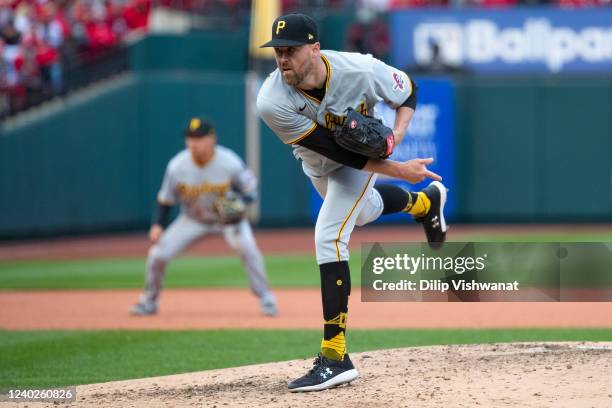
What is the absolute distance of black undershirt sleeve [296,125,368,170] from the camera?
5.29 m

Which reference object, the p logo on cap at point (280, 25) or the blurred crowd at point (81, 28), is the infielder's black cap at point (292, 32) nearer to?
the p logo on cap at point (280, 25)

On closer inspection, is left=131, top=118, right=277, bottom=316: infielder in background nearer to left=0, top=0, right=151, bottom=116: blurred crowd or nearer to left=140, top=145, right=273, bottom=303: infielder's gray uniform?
left=140, top=145, right=273, bottom=303: infielder's gray uniform

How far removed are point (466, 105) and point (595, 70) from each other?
2215mm

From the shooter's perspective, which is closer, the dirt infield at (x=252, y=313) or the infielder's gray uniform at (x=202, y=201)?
the dirt infield at (x=252, y=313)

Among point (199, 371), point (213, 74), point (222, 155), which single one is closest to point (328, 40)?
point (213, 74)

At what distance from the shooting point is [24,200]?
15.6 metres

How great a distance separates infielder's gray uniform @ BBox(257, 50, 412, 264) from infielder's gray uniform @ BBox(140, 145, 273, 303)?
3604 millimetres

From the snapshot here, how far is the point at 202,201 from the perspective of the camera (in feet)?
31.3

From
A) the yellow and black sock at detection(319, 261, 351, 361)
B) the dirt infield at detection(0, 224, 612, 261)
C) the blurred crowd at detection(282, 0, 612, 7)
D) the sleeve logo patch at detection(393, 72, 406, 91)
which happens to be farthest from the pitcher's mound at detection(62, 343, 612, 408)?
the blurred crowd at detection(282, 0, 612, 7)

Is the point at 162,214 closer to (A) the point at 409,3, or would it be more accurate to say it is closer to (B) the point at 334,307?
(B) the point at 334,307

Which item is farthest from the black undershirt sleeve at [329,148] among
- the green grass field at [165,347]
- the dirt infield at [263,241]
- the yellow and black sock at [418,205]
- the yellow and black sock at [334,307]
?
the dirt infield at [263,241]

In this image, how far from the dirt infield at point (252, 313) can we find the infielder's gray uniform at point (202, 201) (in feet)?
1.14

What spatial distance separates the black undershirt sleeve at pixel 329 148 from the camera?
17.4ft

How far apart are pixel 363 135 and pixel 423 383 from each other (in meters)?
1.31
